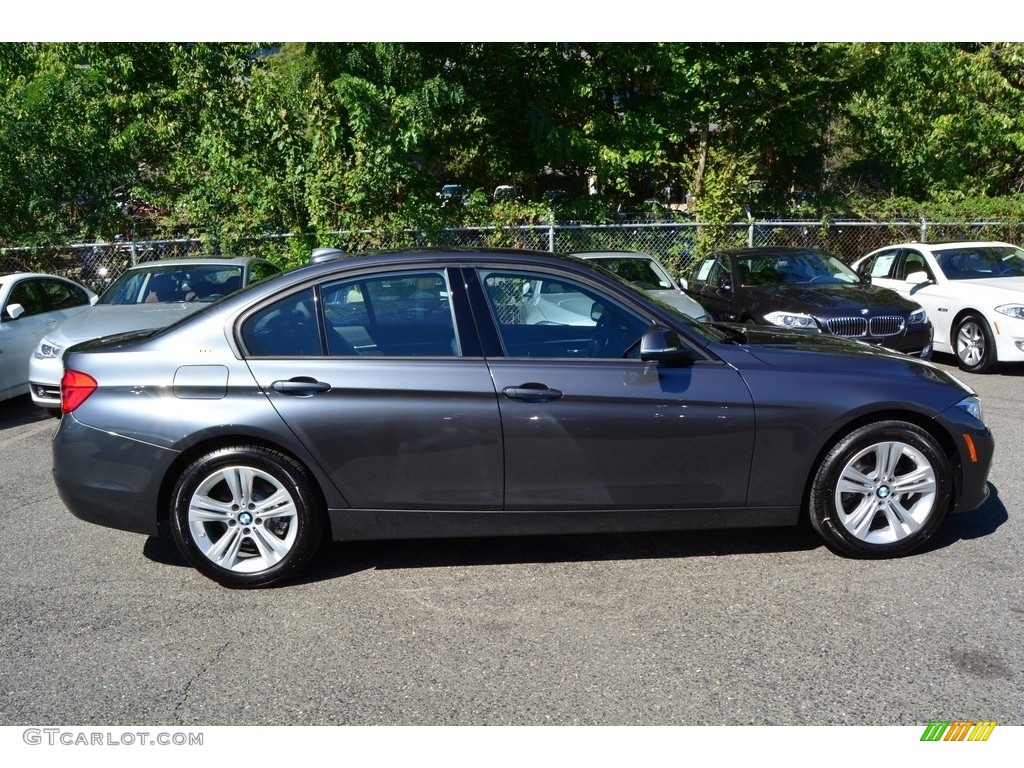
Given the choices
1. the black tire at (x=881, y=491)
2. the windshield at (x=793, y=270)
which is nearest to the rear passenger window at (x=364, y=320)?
the black tire at (x=881, y=491)

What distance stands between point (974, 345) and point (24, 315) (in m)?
10.3

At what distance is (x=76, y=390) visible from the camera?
439cm

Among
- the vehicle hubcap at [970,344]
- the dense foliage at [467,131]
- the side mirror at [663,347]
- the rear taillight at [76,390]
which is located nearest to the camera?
the side mirror at [663,347]

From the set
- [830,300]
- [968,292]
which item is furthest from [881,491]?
[968,292]

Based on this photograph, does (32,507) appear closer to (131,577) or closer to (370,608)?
(131,577)

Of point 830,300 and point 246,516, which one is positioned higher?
point 830,300

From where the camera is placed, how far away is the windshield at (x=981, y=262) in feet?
34.8

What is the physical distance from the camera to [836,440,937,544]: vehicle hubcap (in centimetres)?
445

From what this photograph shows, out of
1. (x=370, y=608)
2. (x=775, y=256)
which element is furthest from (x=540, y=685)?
(x=775, y=256)

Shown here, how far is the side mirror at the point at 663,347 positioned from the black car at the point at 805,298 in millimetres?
4230

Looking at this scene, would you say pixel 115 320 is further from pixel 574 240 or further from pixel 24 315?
pixel 574 240

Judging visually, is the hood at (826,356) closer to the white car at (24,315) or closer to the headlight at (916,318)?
the headlight at (916,318)

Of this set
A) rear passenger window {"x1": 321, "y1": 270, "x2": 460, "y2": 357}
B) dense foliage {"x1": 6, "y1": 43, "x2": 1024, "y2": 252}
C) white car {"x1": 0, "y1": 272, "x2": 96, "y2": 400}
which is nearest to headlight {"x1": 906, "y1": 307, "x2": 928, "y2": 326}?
rear passenger window {"x1": 321, "y1": 270, "x2": 460, "y2": 357}

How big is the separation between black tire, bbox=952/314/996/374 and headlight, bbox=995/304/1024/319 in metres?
0.22
